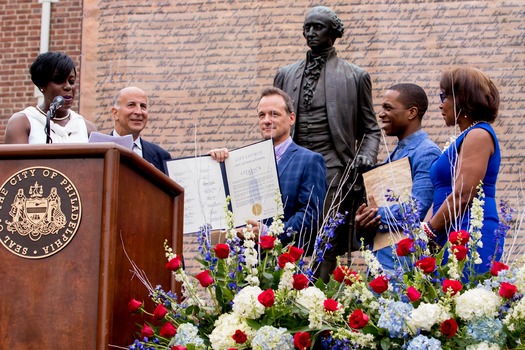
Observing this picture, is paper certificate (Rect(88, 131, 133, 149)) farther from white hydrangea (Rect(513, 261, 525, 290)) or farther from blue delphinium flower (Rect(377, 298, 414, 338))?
white hydrangea (Rect(513, 261, 525, 290))

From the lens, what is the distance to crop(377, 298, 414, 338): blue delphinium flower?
3211mm

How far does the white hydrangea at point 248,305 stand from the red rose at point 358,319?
0.31 meters

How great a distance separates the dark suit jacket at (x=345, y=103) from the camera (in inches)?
280

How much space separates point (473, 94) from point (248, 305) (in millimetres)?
1867

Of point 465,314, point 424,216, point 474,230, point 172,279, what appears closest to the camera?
point 465,314

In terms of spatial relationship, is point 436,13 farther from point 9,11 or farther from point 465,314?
point 465,314

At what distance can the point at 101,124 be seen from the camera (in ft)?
35.6

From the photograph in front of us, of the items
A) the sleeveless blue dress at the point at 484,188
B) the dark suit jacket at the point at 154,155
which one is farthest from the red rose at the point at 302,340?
the dark suit jacket at the point at 154,155

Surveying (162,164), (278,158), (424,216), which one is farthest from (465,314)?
(162,164)

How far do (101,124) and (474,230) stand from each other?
304 inches

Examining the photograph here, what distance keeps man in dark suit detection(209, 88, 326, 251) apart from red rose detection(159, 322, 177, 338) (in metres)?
1.90

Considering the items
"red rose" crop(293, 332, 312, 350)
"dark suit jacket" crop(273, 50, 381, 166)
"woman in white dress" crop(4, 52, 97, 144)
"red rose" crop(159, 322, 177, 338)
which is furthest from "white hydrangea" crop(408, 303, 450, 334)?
"dark suit jacket" crop(273, 50, 381, 166)

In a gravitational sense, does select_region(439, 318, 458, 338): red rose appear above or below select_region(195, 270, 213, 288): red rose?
below

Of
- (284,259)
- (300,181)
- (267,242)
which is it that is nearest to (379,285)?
(284,259)
